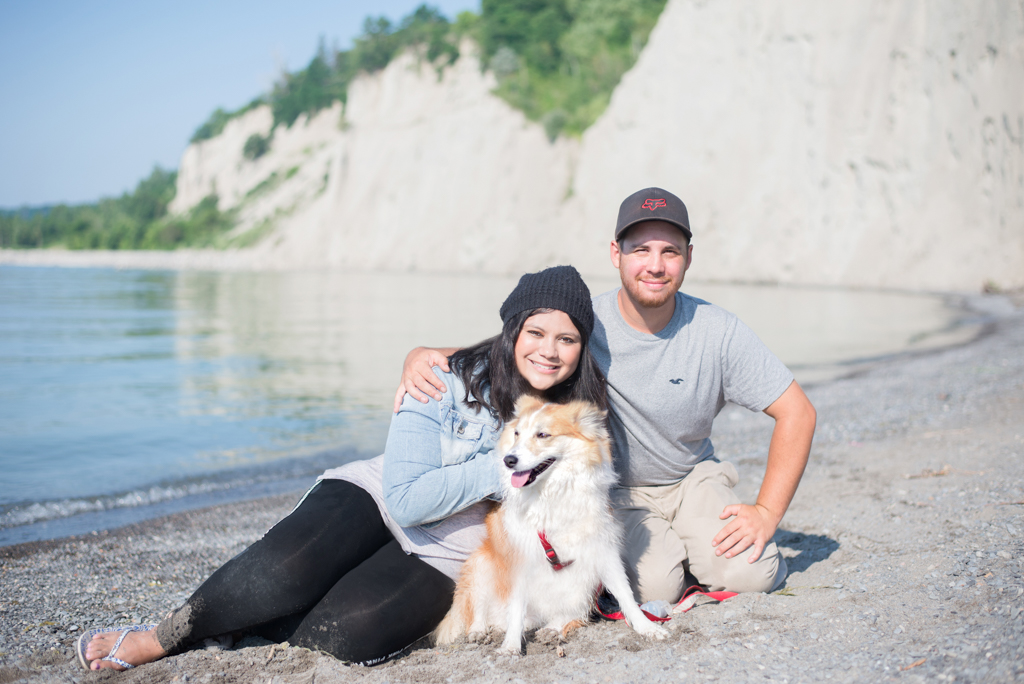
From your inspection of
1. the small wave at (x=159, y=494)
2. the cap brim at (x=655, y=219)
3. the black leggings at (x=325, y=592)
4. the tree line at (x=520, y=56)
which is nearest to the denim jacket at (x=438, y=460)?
the black leggings at (x=325, y=592)

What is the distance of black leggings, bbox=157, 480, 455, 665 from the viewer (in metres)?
3.05

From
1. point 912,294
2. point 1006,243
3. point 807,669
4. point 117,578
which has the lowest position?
point 117,578

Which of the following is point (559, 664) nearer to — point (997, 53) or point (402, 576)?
point (402, 576)

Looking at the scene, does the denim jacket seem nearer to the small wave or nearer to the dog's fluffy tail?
the dog's fluffy tail

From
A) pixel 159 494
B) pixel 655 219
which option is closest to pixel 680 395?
pixel 655 219

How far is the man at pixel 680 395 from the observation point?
351 centimetres

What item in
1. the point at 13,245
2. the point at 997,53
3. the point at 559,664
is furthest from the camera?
the point at 13,245

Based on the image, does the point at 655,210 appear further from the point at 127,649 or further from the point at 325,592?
the point at 127,649

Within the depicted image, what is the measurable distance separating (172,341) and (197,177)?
72121mm

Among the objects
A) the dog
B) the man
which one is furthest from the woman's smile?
the man

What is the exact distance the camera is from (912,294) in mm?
27453

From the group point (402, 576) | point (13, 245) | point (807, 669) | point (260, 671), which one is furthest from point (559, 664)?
point (13, 245)

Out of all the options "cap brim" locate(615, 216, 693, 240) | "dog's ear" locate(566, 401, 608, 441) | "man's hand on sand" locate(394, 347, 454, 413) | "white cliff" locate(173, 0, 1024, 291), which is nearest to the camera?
"dog's ear" locate(566, 401, 608, 441)

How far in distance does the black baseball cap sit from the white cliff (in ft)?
90.1
